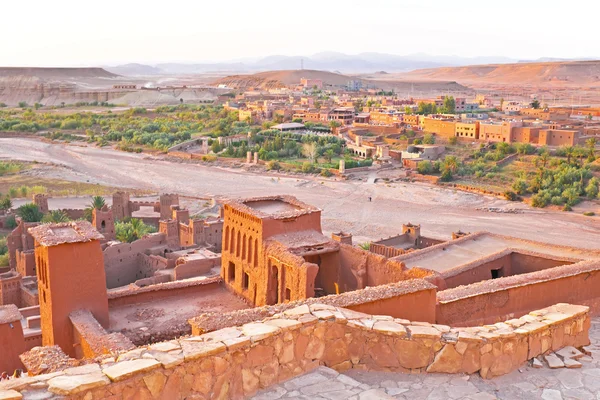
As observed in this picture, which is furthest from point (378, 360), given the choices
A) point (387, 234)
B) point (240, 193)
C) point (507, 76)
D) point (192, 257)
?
point (507, 76)

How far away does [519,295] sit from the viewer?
28.1 ft

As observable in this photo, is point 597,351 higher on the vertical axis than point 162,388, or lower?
lower

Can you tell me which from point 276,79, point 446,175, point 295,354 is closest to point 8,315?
point 295,354

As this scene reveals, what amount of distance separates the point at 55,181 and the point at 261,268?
99.5 ft

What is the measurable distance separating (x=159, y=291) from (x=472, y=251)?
263 inches

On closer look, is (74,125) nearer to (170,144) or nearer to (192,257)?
(170,144)

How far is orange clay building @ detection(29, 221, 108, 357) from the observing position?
9.90 meters

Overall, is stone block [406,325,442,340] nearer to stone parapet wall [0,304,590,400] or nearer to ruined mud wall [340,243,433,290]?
stone parapet wall [0,304,590,400]

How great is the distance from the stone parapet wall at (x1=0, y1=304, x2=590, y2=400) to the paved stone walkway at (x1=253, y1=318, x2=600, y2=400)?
2.8 inches

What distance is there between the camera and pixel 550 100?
315ft

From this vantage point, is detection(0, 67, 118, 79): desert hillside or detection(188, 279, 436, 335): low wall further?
detection(0, 67, 118, 79): desert hillside

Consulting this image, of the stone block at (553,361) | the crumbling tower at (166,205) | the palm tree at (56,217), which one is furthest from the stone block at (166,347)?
the crumbling tower at (166,205)

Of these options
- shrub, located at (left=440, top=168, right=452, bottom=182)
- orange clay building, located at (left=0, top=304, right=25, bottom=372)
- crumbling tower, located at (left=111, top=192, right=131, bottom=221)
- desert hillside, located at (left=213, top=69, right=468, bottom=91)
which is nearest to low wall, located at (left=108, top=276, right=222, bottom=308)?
orange clay building, located at (left=0, top=304, right=25, bottom=372)

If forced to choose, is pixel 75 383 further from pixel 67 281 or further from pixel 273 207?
pixel 273 207
